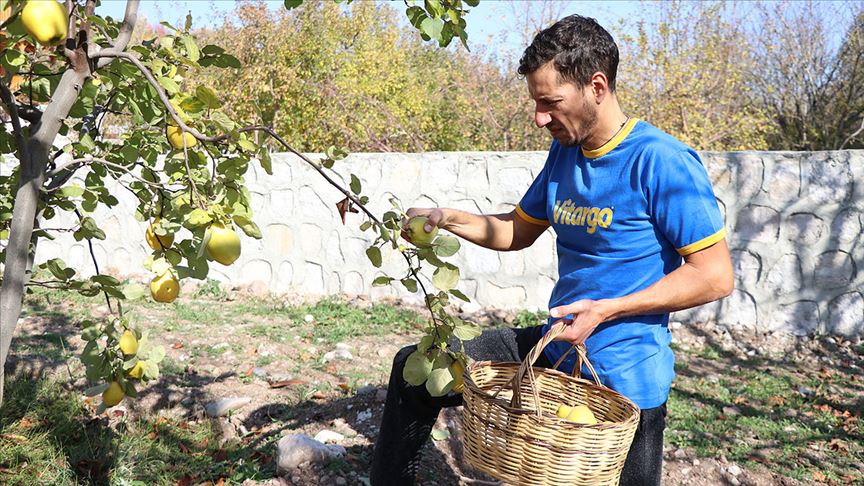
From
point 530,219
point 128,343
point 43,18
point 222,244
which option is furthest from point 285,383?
point 43,18

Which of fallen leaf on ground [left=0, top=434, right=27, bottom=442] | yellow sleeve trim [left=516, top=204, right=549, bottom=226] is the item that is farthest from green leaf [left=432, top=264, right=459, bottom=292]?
fallen leaf on ground [left=0, top=434, right=27, bottom=442]

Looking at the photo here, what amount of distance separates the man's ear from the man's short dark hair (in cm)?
1

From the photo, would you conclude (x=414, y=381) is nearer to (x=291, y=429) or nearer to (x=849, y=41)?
(x=291, y=429)

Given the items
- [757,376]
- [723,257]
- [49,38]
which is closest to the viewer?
[49,38]

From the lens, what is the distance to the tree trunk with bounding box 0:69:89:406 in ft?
5.14

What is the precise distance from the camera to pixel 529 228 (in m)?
2.75

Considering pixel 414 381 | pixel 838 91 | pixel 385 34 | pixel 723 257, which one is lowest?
pixel 414 381

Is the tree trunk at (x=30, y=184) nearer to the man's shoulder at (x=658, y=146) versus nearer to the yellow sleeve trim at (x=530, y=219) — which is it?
the man's shoulder at (x=658, y=146)

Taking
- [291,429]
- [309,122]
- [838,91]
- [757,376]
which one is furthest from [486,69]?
[291,429]

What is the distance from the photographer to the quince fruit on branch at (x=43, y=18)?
1161 mm

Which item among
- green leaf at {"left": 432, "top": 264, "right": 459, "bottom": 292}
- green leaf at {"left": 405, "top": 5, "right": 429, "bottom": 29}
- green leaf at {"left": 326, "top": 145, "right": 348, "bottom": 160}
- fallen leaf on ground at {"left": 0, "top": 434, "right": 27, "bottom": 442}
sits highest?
green leaf at {"left": 405, "top": 5, "right": 429, "bottom": 29}

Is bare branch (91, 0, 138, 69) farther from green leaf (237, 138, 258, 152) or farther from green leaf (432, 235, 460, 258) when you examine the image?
green leaf (432, 235, 460, 258)

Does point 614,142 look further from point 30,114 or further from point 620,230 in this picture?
point 30,114

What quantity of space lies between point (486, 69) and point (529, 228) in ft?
28.5
